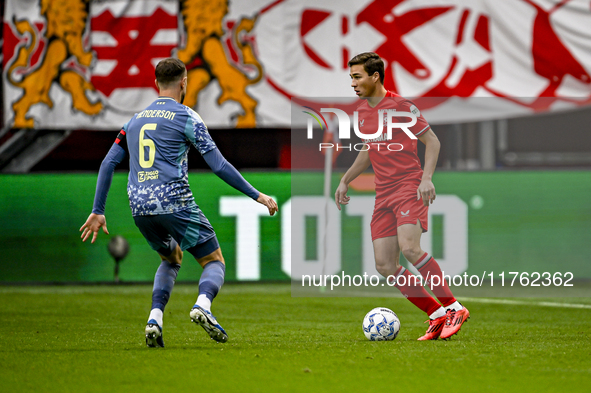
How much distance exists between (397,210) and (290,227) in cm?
577

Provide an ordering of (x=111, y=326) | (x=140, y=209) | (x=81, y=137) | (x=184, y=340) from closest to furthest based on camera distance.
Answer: (x=140, y=209), (x=184, y=340), (x=111, y=326), (x=81, y=137)

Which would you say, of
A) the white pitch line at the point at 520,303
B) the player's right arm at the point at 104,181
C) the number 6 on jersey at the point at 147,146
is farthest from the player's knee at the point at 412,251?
the white pitch line at the point at 520,303

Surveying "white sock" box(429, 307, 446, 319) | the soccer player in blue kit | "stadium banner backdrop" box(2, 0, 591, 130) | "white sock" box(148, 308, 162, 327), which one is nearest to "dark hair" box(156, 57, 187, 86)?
the soccer player in blue kit

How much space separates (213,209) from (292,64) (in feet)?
7.98

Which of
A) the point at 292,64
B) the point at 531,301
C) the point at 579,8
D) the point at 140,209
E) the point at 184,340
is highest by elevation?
the point at 579,8

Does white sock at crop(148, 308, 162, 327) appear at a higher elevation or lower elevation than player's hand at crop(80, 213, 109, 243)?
lower

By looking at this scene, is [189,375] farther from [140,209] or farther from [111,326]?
[111,326]

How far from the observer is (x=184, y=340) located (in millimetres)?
5926

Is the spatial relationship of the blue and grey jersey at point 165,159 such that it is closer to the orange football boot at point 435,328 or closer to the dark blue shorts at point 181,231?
the dark blue shorts at point 181,231

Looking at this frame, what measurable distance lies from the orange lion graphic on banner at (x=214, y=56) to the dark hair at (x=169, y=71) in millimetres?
6635

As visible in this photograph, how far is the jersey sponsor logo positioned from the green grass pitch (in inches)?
43.1

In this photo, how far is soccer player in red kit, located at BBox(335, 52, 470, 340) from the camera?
232 inches

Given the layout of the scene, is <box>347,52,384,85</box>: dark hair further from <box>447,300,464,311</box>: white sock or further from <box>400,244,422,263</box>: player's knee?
<box>447,300,464,311</box>: white sock

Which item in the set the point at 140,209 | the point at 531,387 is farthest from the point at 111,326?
the point at 531,387
